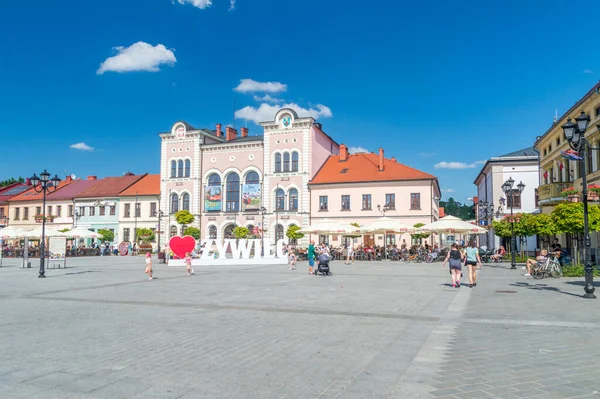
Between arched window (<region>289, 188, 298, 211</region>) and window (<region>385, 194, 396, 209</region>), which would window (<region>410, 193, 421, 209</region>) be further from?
arched window (<region>289, 188, 298, 211</region>)

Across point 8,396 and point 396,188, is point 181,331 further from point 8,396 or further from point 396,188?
point 396,188

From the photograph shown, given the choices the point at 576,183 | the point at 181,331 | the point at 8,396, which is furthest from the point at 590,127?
the point at 8,396

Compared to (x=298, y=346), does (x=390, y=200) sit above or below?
above

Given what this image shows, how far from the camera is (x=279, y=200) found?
53.0 metres

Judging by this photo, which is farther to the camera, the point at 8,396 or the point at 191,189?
the point at 191,189

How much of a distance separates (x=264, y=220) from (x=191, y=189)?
10.4 metres

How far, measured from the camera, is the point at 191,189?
187ft

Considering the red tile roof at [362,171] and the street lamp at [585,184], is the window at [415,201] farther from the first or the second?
the street lamp at [585,184]

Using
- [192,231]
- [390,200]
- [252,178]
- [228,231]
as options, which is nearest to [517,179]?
[390,200]

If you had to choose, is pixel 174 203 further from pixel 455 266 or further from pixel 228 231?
pixel 455 266

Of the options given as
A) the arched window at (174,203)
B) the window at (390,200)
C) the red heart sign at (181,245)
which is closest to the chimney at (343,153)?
the window at (390,200)

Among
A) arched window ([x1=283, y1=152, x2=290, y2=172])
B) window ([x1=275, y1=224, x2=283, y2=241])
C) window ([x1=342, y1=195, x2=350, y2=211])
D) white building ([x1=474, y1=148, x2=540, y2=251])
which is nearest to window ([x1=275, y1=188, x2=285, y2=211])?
window ([x1=275, y1=224, x2=283, y2=241])

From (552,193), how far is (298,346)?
1135 inches

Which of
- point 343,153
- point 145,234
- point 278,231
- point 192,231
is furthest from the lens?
point 343,153
